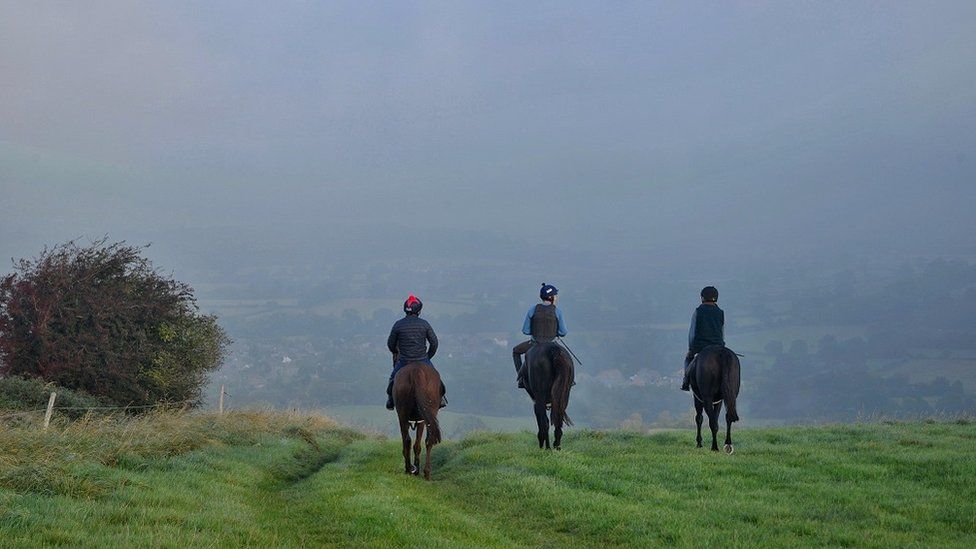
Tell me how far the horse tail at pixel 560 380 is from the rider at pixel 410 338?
2497mm

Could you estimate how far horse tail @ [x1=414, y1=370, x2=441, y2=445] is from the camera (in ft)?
54.5

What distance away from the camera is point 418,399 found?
16.7 m

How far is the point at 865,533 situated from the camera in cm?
942

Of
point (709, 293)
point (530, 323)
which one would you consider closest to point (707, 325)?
point (709, 293)

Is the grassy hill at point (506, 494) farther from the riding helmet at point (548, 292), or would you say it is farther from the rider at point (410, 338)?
the riding helmet at point (548, 292)

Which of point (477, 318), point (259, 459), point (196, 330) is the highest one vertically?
point (477, 318)

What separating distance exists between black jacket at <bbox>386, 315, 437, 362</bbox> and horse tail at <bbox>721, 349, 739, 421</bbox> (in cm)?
631

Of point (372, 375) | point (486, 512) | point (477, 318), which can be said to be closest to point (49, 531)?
point (486, 512)

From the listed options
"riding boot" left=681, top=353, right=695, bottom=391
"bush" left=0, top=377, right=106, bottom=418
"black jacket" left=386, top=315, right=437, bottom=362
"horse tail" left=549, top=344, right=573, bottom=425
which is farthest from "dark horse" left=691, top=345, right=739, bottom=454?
"bush" left=0, top=377, right=106, bottom=418

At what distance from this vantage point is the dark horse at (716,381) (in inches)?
660

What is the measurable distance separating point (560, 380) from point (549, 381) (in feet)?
0.95

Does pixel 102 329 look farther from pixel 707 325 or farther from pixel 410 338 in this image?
pixel 707 325

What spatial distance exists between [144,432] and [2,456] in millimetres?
5105

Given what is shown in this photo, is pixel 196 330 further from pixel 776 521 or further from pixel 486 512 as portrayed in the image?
pixel 776 521
